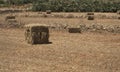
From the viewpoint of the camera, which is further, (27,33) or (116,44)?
(27,33)

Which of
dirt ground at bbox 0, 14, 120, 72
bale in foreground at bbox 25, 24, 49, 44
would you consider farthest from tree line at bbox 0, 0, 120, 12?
bale in foreground at bbox 25, 24, 49, 44

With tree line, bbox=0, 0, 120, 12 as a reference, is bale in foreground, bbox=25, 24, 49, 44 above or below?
above

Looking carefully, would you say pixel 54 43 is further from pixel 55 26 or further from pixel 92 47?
pixel 55 26

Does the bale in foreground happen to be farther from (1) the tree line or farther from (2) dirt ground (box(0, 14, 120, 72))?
(1) the tree line

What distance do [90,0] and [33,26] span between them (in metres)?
37.5

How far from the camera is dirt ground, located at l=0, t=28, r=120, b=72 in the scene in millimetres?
14702

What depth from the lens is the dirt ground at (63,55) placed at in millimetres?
14702

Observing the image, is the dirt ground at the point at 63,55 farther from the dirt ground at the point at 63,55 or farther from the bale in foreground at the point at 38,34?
the bale in foreground at the point at 38,34

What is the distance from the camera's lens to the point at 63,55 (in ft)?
56.6

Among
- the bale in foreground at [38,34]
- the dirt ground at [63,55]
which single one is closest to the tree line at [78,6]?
the dirt ground at [63,55]

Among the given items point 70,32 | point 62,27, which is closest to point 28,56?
point 70,32

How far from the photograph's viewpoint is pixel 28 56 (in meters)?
17.2

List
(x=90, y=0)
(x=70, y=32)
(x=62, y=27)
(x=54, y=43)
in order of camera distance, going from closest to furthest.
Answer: (x=54, y=43) < (x=70, y=32) < (x=62, y=27) < (x=90, y=0)

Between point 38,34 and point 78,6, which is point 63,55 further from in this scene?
point 78,6
